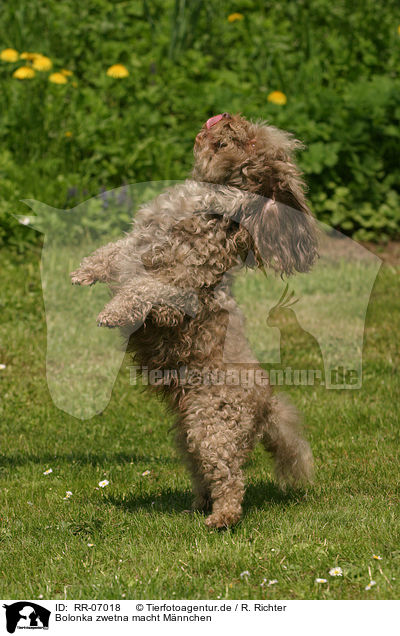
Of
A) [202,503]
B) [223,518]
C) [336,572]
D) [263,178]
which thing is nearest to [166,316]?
[263,178]

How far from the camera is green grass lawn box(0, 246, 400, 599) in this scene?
3.38 m

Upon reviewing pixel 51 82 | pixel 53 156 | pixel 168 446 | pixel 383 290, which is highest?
pixel 51 82

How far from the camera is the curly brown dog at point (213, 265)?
3.50 metres

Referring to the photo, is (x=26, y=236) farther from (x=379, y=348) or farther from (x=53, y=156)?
(x=379, y=348)

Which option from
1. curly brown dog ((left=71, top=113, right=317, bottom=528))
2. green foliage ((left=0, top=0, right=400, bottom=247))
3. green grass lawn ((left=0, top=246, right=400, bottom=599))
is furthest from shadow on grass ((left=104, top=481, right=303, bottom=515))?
green foliage ((left=0, top=0, right=400, bottom=247))

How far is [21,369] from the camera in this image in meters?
6.30

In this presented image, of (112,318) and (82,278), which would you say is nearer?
(112,318)

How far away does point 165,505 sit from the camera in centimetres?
430

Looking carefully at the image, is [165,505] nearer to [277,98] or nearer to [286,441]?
[286,441]

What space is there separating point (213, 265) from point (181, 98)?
6.04 metres

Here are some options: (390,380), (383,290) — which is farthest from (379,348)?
(383,290)
